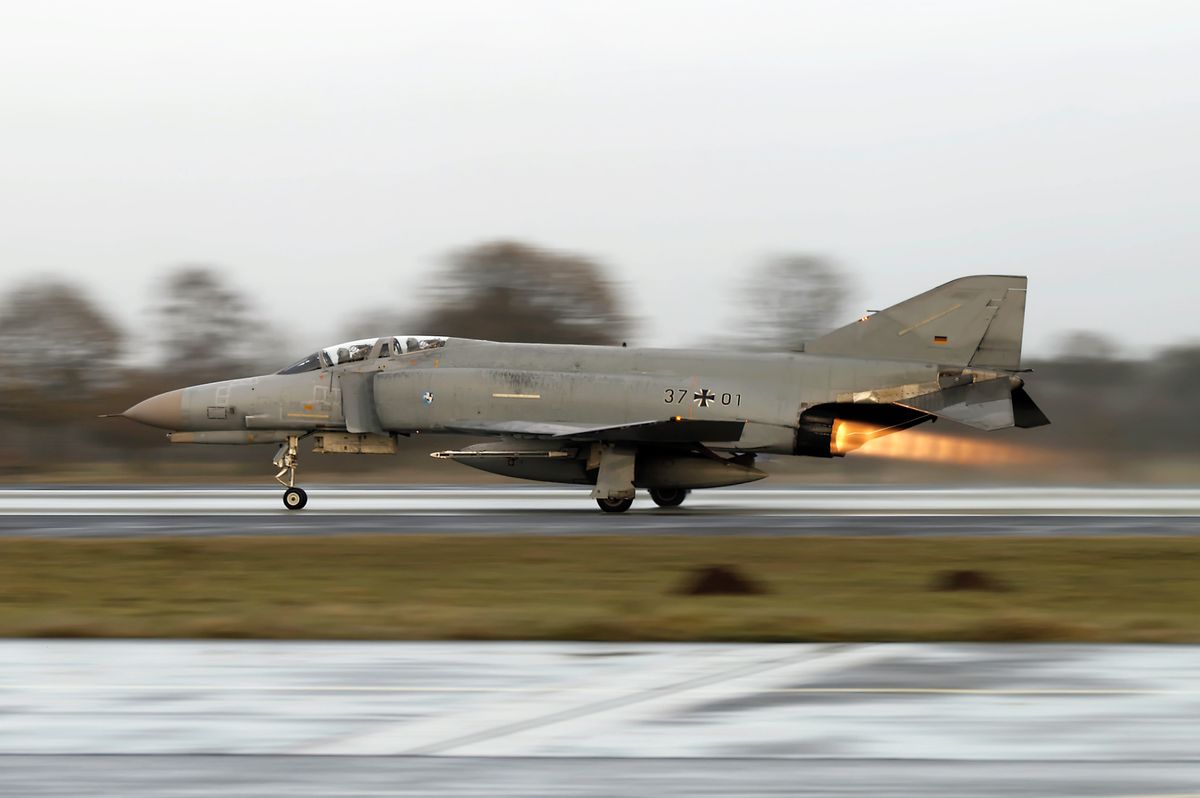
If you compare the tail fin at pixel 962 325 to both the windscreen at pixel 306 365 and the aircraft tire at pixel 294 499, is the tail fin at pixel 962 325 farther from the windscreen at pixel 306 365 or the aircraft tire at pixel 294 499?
the aircraft tire at pixel 294 499

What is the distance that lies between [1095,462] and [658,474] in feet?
67.2

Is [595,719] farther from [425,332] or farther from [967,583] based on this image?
Answer: [425,332]

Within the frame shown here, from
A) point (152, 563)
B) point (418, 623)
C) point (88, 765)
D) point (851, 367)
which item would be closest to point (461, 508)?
point (851, 367)

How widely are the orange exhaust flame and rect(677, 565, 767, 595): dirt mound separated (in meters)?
12.5

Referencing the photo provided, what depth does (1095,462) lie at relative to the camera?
41.1m

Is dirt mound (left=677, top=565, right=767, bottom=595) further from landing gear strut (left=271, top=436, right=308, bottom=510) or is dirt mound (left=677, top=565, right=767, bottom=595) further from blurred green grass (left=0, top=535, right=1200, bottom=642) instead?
landing gear strut (left=271, top=436, right=308, bottom=510)

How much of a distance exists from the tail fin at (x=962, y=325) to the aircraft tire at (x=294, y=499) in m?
11.5

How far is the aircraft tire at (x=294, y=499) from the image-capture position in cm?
2611

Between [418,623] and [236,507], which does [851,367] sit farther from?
[418,623]

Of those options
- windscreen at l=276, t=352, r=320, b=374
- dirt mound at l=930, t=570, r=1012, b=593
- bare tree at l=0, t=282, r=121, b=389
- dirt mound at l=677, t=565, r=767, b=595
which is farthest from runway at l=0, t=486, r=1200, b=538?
bare tree at l=0, t=282, r=121, b=389

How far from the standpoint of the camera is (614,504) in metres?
25.8

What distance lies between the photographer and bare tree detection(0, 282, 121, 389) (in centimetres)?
5406

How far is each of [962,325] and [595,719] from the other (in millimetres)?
19628

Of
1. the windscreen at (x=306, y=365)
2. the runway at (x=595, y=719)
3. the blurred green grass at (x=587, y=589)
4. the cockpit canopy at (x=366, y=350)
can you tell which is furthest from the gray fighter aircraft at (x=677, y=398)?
the runway at (x=595, y=719)
